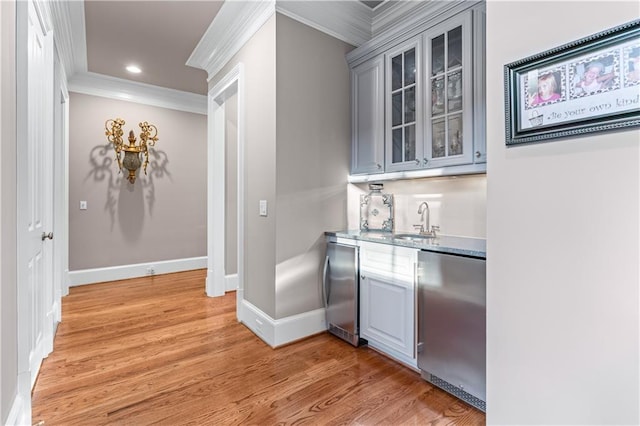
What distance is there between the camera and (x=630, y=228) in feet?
3.46

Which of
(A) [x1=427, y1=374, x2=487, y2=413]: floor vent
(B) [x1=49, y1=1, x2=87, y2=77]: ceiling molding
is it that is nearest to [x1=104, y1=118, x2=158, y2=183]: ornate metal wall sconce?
(B) [x1=49, y1=1, x2=87, y2=77]: ceiling molding

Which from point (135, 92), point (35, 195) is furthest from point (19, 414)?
A: point (135, 92)

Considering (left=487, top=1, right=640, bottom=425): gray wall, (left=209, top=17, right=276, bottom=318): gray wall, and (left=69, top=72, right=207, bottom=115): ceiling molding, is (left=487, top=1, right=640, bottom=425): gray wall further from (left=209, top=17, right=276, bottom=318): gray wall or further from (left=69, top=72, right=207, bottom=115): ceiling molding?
(left=69, top=72, right=207, bottom=115): ceiling molding

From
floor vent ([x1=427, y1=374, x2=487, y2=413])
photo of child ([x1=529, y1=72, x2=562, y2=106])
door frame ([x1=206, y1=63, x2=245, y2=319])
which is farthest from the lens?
door frame ([x1=206, y1=63, x2=245, y2=319])

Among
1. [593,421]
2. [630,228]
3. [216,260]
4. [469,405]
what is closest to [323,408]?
[469,405]

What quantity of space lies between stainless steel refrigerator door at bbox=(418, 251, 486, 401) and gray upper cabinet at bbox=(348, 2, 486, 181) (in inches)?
26.3

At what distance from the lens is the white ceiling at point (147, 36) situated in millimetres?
2734

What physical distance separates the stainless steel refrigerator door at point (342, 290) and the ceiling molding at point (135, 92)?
12.4 ft

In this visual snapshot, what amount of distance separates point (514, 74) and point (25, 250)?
252 cm

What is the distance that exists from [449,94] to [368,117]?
0.73 m

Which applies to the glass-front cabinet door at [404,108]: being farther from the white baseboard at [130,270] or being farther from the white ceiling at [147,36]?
the white baseboard at [130,270]

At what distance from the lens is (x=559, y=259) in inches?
47.7

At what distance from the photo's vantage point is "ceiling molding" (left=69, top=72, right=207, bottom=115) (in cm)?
414

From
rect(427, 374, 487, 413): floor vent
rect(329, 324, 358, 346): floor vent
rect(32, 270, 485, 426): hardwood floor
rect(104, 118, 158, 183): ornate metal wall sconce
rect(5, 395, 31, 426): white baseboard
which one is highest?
rect(104, 118, 158, 183): ornate metal wall sconce
